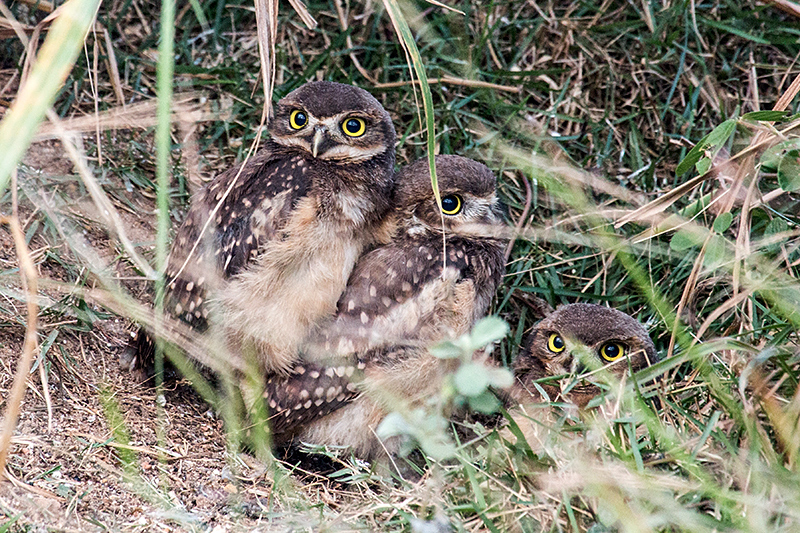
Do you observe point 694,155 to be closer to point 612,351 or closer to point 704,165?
point 704,165

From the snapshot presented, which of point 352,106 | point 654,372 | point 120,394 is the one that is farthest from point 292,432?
point 654,372

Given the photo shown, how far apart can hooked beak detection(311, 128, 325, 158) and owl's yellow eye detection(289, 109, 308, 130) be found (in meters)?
0.10

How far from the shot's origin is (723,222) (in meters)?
2.43

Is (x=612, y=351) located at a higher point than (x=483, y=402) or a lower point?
lower

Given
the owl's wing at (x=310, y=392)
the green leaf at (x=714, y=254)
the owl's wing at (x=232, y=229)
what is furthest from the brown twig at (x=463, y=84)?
the green leaf at (x=714, y=254)

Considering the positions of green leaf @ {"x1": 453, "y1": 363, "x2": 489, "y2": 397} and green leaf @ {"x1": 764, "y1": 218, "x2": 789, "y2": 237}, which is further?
green leaf @ {"x1": 764, "y1": 218, "x2": 789, "y2": 237}

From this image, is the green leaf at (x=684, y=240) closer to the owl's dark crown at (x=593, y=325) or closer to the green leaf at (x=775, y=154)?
the green leaf at (x=775, y=154)

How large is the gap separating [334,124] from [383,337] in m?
0.85

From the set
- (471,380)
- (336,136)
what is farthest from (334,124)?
(471,380)

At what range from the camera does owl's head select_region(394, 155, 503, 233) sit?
3219 mm

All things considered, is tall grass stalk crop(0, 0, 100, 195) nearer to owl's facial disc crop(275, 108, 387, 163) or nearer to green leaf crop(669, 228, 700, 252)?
owl's facial disc crop(275, 108, 387, 163)

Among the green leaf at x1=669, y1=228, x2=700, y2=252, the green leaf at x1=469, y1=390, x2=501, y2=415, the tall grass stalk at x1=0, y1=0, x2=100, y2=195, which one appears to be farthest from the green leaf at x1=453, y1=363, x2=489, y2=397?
the green leaf at x1=669, y1=228, x2=700, y2=252

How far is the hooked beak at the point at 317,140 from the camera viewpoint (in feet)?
10.2

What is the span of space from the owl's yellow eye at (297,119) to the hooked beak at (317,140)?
10 cm
